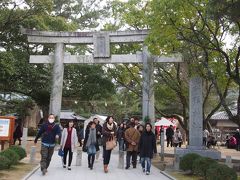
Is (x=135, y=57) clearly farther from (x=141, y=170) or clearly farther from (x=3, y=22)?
(x=141, y=170)

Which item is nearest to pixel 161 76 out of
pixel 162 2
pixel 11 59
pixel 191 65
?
pixel 191 65

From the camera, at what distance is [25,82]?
90.3 feet

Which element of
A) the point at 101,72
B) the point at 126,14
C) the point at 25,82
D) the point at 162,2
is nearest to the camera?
the point at 162,2

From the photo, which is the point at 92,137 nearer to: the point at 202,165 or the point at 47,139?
the point at 47,139

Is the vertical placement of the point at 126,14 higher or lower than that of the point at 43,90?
higher

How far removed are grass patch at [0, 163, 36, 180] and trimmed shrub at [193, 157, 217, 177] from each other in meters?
A: 5.19

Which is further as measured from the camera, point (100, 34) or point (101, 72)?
point (101, 72)

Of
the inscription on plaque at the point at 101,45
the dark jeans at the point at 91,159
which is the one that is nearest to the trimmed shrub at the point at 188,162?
the dark jeans at the point at 91,159

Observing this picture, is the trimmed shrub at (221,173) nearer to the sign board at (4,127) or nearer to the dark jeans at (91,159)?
the dark jeans at (91,159)

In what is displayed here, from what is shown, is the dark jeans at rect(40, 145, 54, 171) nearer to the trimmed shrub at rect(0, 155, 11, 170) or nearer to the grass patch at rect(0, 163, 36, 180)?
the grass patch at rect(0, 163, 36, 180)

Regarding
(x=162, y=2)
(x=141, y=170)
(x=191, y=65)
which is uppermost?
(x=162, y=2)

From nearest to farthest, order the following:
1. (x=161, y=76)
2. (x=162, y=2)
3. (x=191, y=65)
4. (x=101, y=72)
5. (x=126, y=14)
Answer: (x=162, y=2) → (x=191, y=65) → (x=126, y=14) → (x=161, y=76) → (x=101, y=72)

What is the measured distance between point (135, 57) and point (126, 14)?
8.79 ft

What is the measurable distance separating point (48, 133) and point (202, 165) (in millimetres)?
4710
